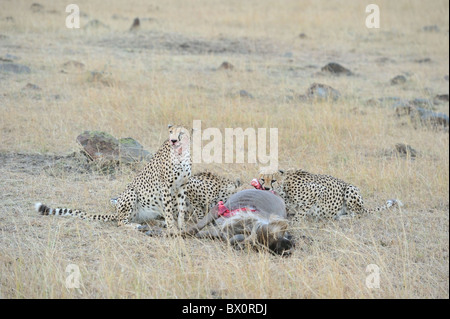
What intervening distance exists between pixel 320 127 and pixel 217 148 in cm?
188

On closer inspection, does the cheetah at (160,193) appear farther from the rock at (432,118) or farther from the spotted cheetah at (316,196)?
the rock at (432,118)

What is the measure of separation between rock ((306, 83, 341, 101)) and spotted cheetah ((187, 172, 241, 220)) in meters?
5.39

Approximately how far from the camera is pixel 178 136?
232 inches

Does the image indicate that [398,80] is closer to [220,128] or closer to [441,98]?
[441,98]

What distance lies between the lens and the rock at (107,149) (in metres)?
7.47

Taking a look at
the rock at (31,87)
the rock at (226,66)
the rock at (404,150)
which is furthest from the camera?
the rock at (226,66)

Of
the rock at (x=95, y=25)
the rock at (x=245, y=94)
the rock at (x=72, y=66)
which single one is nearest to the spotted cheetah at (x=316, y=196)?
the rock at (x=245, y=94)

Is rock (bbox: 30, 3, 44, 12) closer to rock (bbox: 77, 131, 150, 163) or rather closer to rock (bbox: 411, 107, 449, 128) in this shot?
rock (bbox: 77, 131, 150, 163)

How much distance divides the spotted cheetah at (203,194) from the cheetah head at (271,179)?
0.38 meters

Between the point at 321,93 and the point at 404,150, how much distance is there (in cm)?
317

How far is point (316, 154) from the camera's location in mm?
8609
